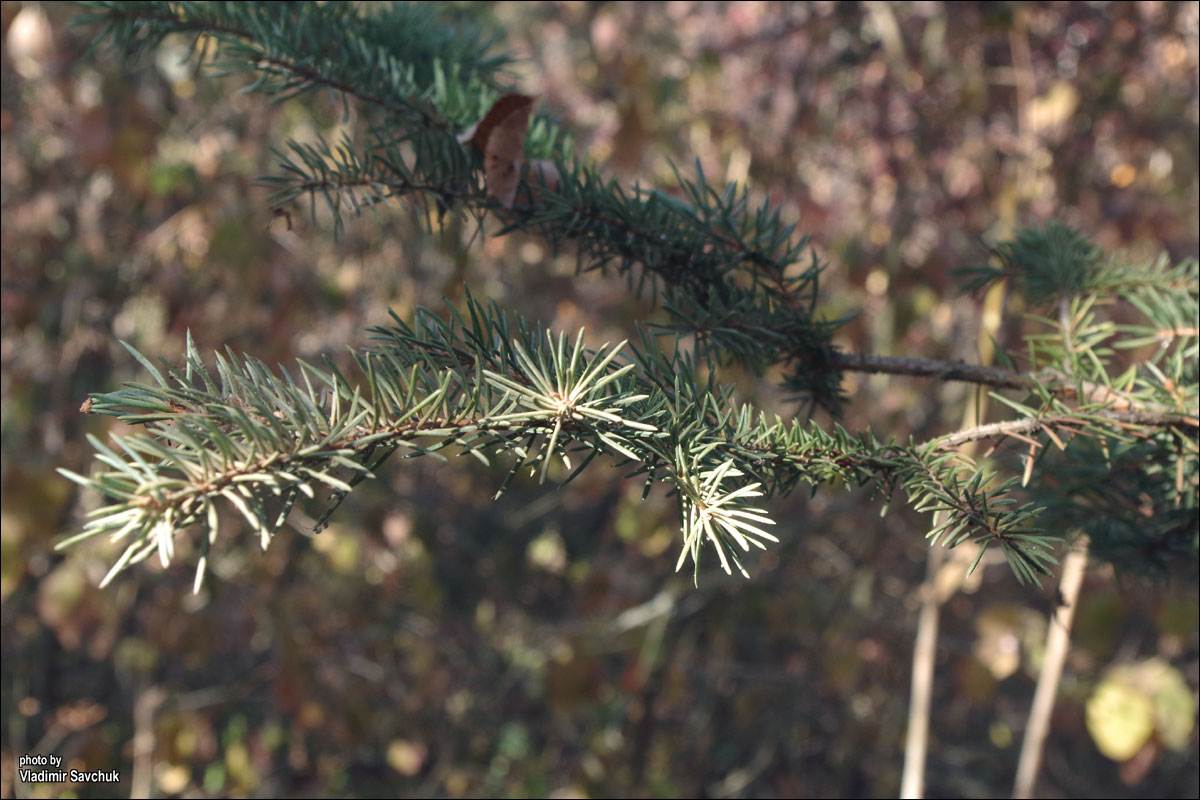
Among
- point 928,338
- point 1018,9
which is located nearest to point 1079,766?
point 928,338

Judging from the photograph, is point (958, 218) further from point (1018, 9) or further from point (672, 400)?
point (672, 400)

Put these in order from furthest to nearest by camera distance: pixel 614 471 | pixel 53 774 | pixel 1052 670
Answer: pixel 614 471 < pixel 53 774 < pixel 1052 670

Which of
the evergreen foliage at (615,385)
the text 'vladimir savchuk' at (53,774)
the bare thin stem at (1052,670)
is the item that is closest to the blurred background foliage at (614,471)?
the text 'vladimir savchuk' at (53,774)

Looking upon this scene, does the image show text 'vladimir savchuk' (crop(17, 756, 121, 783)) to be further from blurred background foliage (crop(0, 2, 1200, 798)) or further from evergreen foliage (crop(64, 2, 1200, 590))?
evergreen foliage (crop(64, 2, 1200, 590))

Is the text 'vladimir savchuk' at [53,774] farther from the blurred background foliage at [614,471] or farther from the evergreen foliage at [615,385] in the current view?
the evergreen foliage at [615,385]

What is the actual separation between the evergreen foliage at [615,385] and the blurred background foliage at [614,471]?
104 centimetres

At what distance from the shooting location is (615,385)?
1.47ft

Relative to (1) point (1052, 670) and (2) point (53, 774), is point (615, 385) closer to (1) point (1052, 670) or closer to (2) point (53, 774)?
(1) point (1052, 670)

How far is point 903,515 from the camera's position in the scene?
184 cm

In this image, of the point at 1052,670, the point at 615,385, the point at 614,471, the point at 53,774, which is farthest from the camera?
the point at 614,471

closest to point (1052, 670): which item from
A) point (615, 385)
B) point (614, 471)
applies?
point (615, 385)

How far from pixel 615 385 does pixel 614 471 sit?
159 cm

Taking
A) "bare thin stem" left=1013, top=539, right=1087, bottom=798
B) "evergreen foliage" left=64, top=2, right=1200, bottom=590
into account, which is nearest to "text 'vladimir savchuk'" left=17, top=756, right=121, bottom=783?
"evergreen foliage" left=64, top=2, right=1200, bottom=590

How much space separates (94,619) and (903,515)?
5.21 ft
